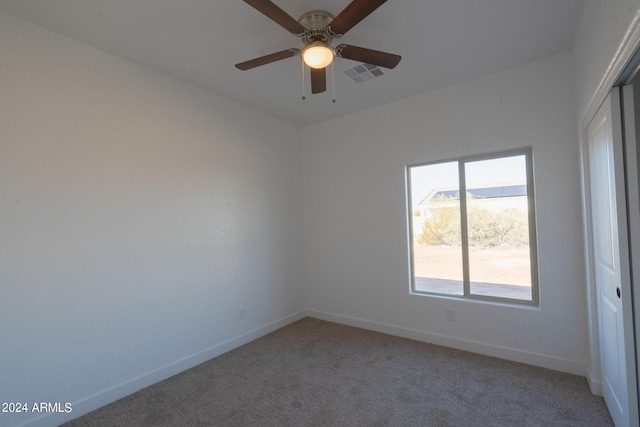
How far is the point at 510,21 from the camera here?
2.20 meters

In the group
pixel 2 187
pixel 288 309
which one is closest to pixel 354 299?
pixel 288 309

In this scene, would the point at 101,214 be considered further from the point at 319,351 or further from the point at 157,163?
the point at 319,351

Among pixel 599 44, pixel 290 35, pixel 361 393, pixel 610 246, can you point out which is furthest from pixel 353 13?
pixel 361 393

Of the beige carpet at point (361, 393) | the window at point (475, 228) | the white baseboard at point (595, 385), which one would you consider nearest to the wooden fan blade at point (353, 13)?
the window at point (475, 228)

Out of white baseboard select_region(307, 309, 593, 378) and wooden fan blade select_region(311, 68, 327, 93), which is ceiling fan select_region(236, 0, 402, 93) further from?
white baseboard select_region(307, 309, 593, 378)

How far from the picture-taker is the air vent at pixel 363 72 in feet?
9.05

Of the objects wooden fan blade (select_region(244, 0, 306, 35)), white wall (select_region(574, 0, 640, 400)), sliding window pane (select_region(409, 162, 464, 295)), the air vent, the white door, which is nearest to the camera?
white wall (select_region(574, 0, 640, 400))

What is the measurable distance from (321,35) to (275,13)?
1.35 ft

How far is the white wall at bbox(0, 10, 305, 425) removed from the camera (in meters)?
2.02

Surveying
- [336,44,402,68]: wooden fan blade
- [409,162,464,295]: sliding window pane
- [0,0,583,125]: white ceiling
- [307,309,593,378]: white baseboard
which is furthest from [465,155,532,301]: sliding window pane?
[336,44,402,68]: wooden fan blade

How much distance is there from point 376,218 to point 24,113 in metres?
3.31

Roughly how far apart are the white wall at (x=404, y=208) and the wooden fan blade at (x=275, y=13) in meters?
2.07

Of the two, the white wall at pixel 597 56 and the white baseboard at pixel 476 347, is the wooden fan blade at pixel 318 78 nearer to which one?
the white wall at pixel 597 56

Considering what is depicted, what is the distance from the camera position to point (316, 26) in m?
2.09
